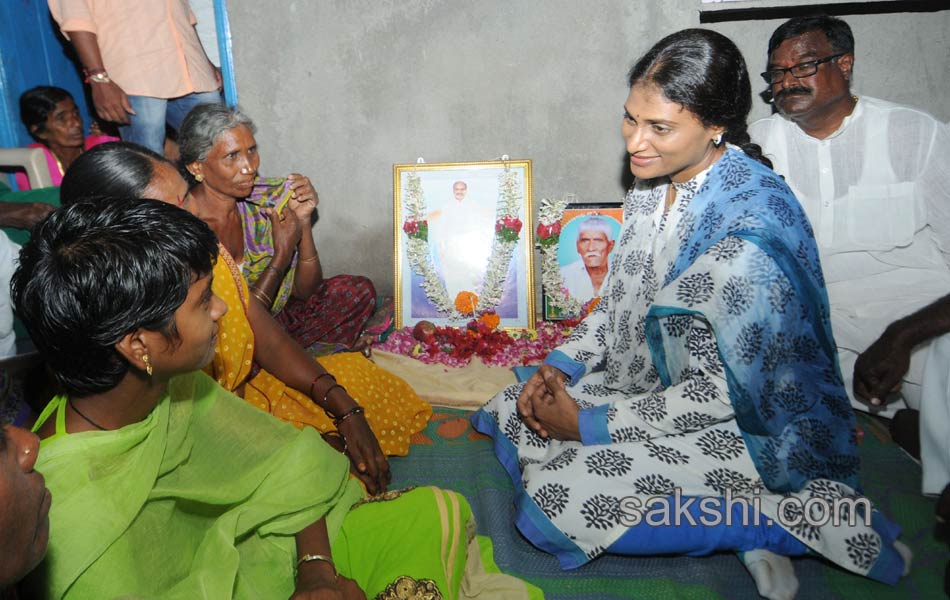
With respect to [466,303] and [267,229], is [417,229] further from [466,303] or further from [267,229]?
[267,229]

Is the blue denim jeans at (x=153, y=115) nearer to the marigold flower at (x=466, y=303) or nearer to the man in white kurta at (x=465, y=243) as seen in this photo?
the man in white kurta at (x=465, y=243)

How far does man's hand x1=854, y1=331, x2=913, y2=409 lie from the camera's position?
3.04 meters

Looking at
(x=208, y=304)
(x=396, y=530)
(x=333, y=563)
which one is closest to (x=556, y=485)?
(x=396, y=530)

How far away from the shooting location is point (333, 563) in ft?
6.37

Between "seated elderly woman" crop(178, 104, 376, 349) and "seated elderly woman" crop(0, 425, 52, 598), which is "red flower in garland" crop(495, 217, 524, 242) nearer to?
"seated elderly woman" crop(178, 104, 376, 349)

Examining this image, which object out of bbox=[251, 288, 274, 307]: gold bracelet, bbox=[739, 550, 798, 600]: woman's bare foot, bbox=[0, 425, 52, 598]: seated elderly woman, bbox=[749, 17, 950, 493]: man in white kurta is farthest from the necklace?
bbox=[749, 17, 950, 493]: man in white kurta

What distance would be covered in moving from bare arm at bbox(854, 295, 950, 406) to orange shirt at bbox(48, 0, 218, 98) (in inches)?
171

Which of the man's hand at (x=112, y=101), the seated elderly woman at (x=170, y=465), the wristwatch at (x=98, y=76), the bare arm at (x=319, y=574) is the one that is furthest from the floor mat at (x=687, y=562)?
the wristwatch at (x=98, y=76)

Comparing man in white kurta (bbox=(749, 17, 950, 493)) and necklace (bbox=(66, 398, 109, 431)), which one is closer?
necklace (bbox=(66, 398, 109, 431))

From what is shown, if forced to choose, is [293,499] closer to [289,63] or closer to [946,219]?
[946,219]

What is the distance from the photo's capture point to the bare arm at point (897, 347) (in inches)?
118

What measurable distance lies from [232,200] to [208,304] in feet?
8.09

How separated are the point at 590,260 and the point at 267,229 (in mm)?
2130

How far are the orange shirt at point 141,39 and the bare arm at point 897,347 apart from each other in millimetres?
4354
